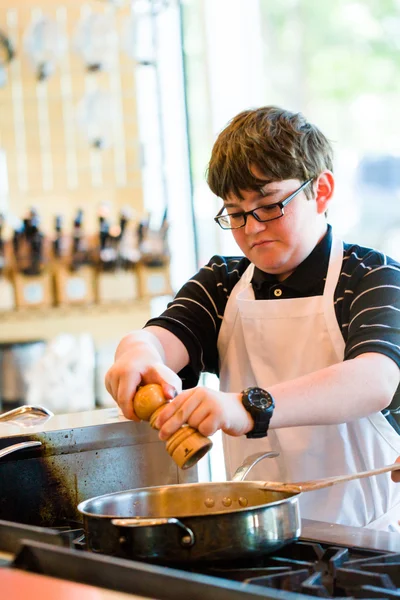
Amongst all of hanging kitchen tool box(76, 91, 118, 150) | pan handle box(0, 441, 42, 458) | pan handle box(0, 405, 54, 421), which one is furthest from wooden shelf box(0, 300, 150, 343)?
pan handle box(0, 441, 42, 458)

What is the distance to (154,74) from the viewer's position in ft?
12.0

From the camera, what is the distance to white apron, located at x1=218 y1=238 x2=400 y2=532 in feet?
4.96

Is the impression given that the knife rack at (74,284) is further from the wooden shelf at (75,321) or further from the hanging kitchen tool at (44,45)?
the hanging kitchen tool at (44,45)

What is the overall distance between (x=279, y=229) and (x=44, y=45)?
8.83ft

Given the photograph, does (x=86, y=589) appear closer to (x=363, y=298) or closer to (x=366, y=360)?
(x=366, y=360)

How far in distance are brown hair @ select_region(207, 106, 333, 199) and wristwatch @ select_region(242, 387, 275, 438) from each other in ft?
1.43

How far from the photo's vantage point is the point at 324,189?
157cm

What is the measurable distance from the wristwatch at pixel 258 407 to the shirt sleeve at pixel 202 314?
44 centimetres

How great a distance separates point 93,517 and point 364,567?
1.01 ft

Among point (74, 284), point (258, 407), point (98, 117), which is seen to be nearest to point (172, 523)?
point (258, 407)

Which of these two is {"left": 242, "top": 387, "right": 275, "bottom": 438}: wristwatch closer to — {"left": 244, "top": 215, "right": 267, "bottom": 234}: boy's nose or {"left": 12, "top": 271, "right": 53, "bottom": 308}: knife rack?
{"left": 244, "top": 215, "right": 267, "bottom": 234}: boy's nose

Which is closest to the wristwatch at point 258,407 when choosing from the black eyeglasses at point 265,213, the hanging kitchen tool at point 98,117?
the black eyeglasses at point 265,213

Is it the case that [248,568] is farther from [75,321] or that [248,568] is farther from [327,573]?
[75,321]

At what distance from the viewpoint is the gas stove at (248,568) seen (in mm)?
699
